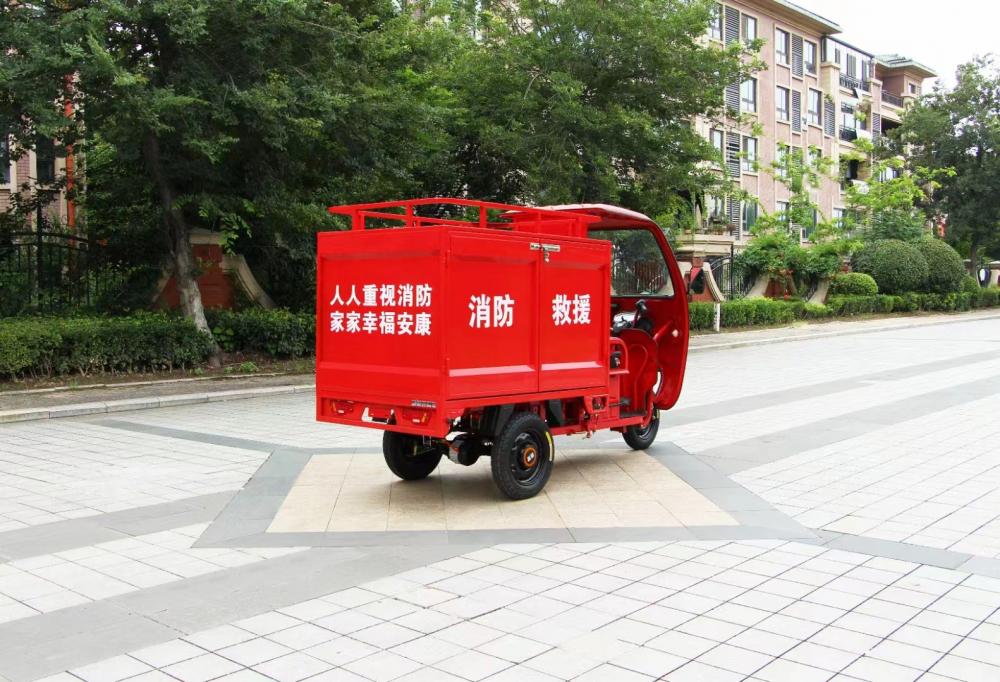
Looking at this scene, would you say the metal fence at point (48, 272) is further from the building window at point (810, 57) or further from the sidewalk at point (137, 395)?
the building window at point (810, 57)

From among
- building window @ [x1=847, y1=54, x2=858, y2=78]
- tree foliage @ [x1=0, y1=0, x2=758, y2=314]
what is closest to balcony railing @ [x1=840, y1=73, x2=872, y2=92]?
building window @ [x1=847, y1=54, x2=858, y2=78]

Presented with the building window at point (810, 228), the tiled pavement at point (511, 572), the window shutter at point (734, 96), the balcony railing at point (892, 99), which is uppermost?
the balcony railing at point (892, 99)

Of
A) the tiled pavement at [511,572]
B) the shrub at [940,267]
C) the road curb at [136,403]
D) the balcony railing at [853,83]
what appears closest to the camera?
the tiled pavement at [511,572]

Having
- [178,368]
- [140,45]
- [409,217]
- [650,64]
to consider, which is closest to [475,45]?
[650,64]

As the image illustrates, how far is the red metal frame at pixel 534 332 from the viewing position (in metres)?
6.69

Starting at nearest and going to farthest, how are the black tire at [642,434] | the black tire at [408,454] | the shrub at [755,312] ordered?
1. the black tire at [408,454]
2. the black tire at [642,434]
3. the shrub at [755,312]

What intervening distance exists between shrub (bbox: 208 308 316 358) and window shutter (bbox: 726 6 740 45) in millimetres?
34226

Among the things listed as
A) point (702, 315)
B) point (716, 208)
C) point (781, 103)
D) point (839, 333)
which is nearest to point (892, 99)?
point (781, 103)

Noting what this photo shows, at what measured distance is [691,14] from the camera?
819 inches

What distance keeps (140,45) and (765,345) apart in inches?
672

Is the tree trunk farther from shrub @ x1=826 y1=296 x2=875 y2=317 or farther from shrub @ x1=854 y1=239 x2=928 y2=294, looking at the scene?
shrub @ x1=854 y1=239 x2=928 y2=294

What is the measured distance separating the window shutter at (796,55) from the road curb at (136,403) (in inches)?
1752

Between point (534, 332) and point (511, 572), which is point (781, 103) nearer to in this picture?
point (534, 332)

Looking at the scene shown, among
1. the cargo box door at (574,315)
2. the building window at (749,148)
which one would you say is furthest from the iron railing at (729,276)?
the cargo box door at (574,315)
